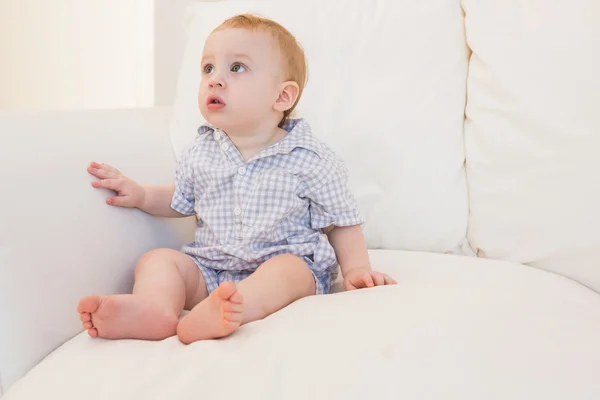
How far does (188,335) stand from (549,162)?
2.18 feet

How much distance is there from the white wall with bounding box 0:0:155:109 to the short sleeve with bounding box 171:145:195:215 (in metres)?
0.94

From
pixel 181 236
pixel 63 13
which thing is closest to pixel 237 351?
pixel 181 236

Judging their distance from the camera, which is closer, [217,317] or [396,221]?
[217,317]

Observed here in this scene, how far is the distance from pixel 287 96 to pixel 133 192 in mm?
292

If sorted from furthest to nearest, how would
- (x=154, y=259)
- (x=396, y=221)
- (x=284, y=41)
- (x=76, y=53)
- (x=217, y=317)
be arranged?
(x=76, y=53) < (x=396, y=221) < (x=284, y=41) < (x=154, y=259) < (x=217, y=317)

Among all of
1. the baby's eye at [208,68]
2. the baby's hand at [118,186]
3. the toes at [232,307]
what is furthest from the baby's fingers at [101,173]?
the toes at [232,307]

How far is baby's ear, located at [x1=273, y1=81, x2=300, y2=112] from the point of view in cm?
108

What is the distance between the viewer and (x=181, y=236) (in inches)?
45.4

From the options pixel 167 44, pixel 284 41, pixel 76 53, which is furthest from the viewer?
pixel 76 53

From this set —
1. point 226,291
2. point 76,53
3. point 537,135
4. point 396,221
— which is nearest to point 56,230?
point 226,291

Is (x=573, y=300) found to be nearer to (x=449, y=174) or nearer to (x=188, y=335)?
(x=449, y=174)

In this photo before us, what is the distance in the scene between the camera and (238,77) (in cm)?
103

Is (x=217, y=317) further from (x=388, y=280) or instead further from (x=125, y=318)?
(x=388, y=280)

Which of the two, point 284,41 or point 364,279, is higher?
point 284,41
